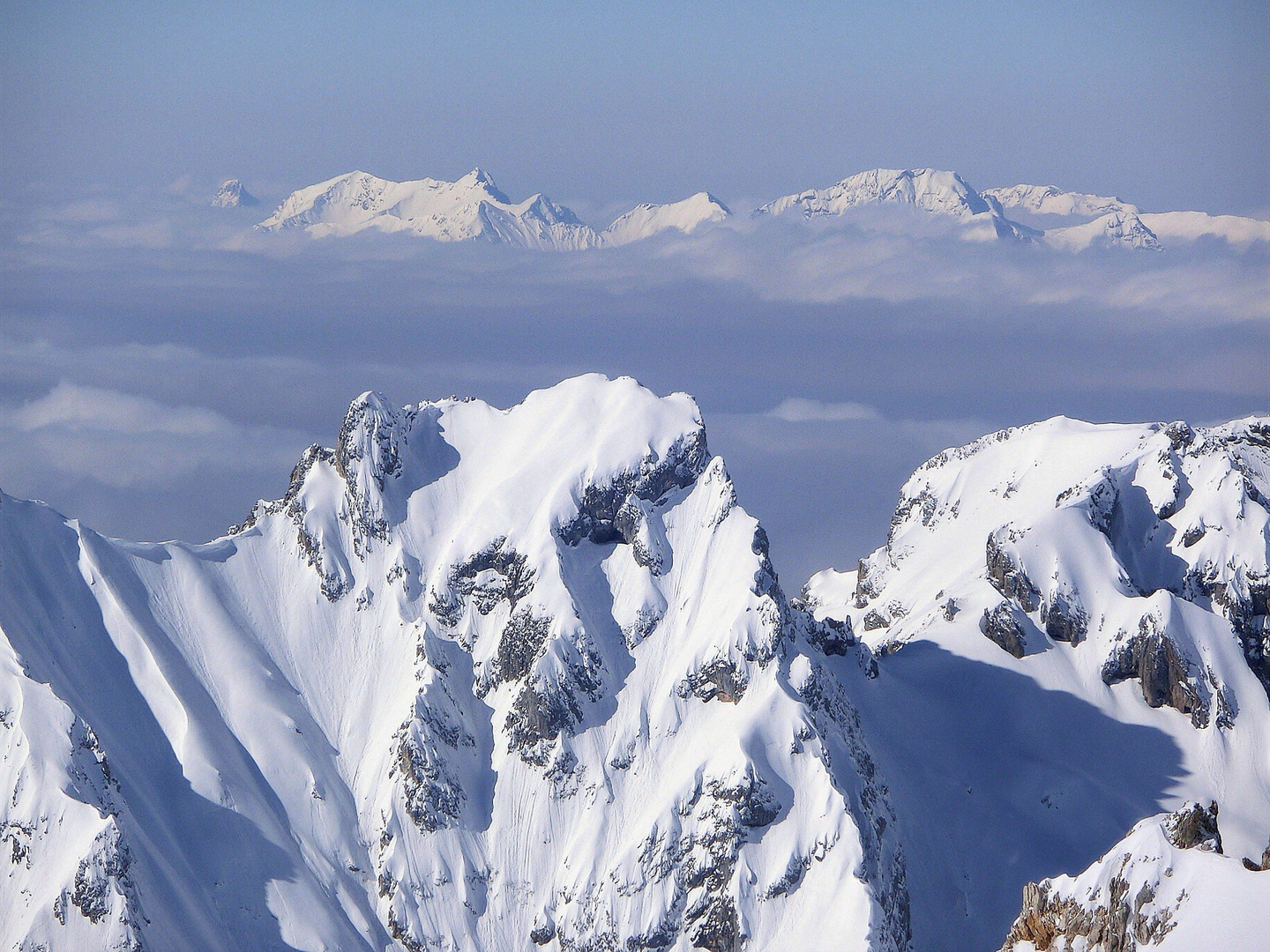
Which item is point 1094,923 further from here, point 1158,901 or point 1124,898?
point 1158,901

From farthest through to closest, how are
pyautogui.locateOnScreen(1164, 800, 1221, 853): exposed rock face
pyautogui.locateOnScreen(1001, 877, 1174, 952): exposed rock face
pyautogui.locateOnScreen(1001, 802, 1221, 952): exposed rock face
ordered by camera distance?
pyautogui.locateOnScreen(1164, 800, 1221, 853): exposed rock face, pyautogui.locateOnScreen(1001, 802, 1221, 952): exposed rock face, pyautogui.locateOnScreen(1001, 877, 1174, 952): exposed rock face

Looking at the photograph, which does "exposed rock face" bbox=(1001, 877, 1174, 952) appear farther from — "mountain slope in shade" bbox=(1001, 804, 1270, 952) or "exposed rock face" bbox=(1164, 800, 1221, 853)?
"exposed rock face" bbox=(1164, 800, 1221, 853)

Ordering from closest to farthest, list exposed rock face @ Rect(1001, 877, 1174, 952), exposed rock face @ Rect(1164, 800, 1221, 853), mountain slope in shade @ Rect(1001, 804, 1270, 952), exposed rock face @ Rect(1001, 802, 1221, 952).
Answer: mountain slope in shade @ Rect(1001, 804, 1270, 952) < exposed rock face @ Rect(1001, 877, 1174, 952) < exposed rock face @ Rect(1001, 802, 1221, 952) < exposed rock face @ Rect(1164, 800, 1221, 853)

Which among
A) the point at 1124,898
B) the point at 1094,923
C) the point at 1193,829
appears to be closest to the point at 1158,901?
the point at 1124,898

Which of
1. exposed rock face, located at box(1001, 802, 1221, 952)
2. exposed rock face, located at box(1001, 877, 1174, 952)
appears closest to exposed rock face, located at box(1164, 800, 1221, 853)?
exposed rock face, located at box(1001, 802, 1221, 952)

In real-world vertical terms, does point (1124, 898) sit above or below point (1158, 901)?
below

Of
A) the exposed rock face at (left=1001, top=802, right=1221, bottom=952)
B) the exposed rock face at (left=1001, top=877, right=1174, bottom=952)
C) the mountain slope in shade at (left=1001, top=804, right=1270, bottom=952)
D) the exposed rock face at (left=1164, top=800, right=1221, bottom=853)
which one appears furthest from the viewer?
the exposed rock face at (left=1164, top=800, right=1221, bottom=853)

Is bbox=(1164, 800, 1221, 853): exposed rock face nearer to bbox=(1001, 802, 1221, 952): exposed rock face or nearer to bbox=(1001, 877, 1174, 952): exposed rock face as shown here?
bbox=(1001, 802, 1221, 952): exposed rock face

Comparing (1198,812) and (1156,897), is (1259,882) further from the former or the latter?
(1198,812)

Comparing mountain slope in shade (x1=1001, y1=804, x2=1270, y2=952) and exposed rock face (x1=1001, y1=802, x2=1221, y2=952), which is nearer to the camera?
mountain slope in shade (x1=1001, y1=804, x2=1270, y2=952)

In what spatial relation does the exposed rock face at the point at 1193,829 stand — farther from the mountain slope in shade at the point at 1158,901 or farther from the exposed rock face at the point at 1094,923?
the exposed rock face at the point at 1094,923

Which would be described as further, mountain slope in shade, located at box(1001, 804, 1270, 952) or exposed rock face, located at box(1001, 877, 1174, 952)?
exposed rock face, located at box(1001, 877, 1174, 952)

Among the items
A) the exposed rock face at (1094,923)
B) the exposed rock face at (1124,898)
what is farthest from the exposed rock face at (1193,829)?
the exposed rock face at (1094,923)
